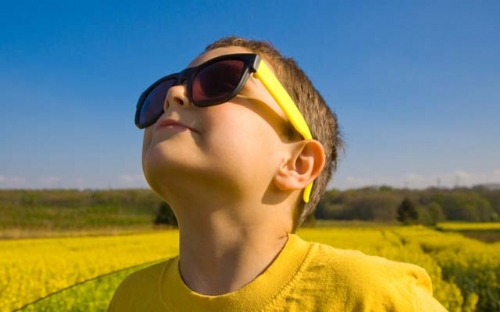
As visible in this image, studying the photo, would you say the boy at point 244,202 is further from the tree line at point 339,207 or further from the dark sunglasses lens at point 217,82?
the tree line at point 339,207

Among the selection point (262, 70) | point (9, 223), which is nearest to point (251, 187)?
point (262, 70)

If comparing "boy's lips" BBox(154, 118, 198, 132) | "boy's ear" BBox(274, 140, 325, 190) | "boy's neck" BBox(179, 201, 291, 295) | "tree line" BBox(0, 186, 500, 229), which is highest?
"boy's lips" BBox(154, 118, 198, 132)

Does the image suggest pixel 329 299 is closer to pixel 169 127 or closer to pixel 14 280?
pixel 169 127

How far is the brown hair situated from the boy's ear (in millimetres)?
70

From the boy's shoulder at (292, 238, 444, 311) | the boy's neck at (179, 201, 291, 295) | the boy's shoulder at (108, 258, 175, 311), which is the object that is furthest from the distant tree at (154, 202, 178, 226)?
the boy's shoulder at (292, 238, 444, 311)

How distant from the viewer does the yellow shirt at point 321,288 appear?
38.6 inches

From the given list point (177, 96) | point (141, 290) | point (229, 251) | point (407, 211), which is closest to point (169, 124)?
point (177, 96)

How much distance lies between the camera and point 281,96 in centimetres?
121

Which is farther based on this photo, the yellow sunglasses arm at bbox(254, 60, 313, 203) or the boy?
the yellow sunglasses arm at bbox(254, 60, 313, 203)

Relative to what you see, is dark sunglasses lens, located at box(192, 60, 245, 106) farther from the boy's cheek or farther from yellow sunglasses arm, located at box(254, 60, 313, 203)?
the boy's cheek

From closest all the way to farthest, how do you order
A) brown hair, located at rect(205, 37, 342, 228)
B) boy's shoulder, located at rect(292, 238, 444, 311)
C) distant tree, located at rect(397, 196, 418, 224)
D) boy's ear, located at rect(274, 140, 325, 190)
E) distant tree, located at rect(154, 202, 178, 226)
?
boy's shoulder, located at rect(292, 238, 444, 311)
boy's ear, located at rect(274, 140, 325, 190)
brown hair, located at rect(205, 37, 342, 228)
distant tree, located at rect(154, 202, 178, 226)
distant tree, located at rect(397, 196, 418, 224)

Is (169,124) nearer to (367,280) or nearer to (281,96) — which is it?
(281,96)

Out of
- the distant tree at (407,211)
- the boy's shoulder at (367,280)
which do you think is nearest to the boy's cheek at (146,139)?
the boy's shoulder at (367,280)

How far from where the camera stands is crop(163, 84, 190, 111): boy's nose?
3.83 ft
